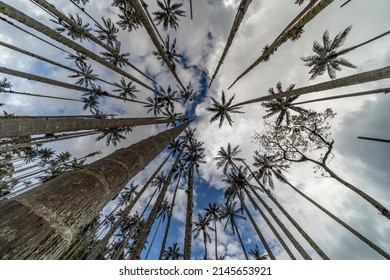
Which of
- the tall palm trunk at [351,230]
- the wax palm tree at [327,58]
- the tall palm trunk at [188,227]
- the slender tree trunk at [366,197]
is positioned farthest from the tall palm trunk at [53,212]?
the wax palm tree at [327,58]

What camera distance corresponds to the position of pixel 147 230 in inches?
465

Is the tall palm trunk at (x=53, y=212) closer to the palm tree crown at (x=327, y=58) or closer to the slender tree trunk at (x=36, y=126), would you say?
the slender tree trunk at (x=36, y=126)

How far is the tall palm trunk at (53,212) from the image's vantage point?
1.20 metres

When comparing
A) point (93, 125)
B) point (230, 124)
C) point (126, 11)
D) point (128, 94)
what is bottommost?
point (230, 124)

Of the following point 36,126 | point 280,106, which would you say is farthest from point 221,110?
point 36,126

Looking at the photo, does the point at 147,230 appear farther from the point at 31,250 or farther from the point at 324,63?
the point at 324,63

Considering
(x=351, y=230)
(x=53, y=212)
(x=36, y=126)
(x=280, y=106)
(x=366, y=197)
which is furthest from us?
(x=280, y=106)

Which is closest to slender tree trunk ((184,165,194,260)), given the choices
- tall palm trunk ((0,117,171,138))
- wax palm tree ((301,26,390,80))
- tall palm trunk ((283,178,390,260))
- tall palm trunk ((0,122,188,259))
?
tall palm trunk ((283,178,390,260))

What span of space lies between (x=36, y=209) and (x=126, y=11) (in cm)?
1759

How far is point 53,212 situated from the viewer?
1.52 meters

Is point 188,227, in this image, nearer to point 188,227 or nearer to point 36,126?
point 188,227

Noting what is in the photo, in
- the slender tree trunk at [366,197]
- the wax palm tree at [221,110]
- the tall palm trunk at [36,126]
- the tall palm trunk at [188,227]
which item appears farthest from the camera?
the wax palm tree at [221,110]

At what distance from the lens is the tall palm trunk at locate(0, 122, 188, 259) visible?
1.20 m

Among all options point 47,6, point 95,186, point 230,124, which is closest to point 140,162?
point 95,186
